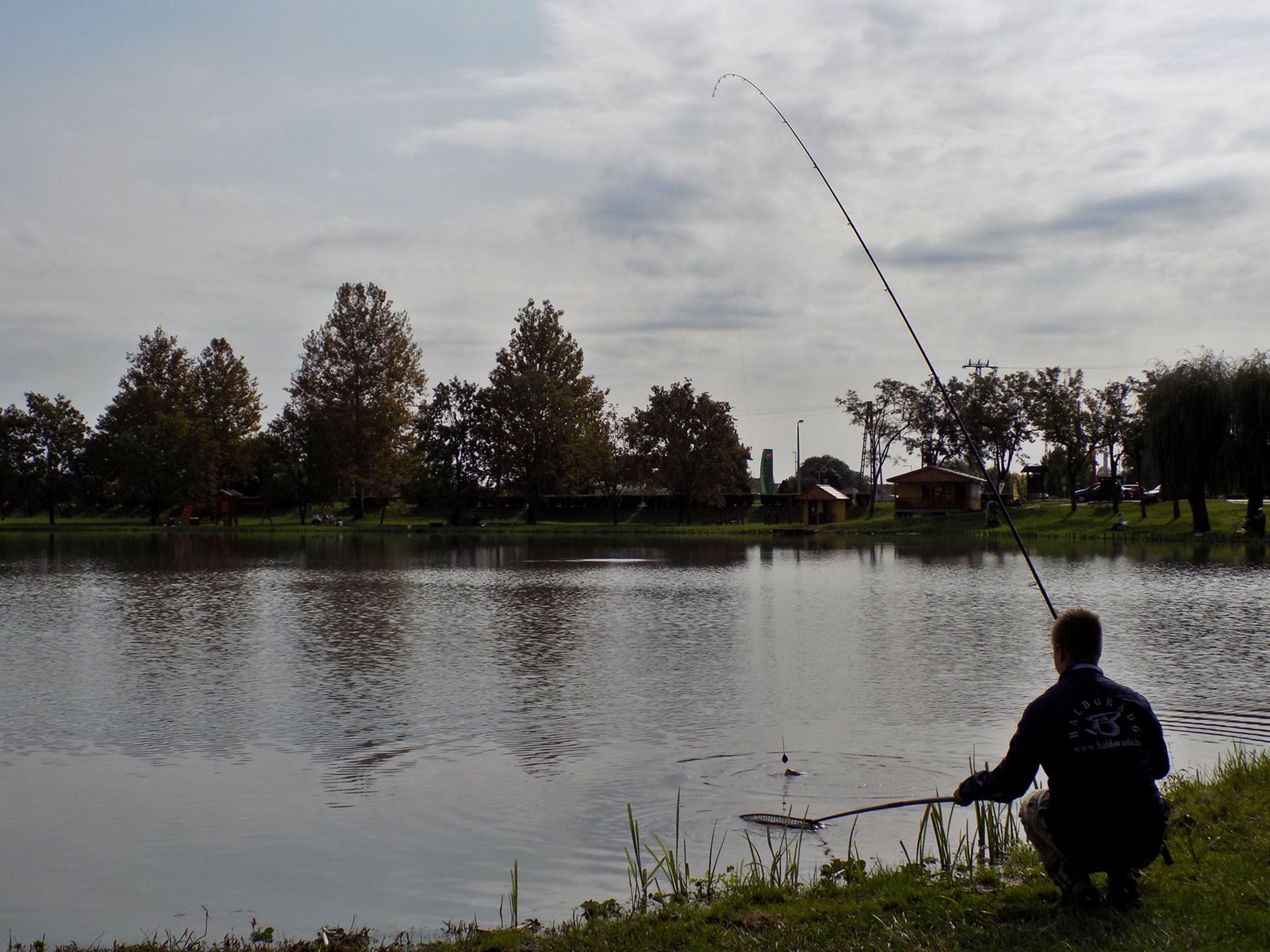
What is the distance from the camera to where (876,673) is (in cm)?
1814

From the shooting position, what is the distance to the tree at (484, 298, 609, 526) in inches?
3504

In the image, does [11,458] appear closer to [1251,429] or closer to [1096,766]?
[1251,429]

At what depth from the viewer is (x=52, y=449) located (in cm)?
9369

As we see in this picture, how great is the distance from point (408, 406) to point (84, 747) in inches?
3236

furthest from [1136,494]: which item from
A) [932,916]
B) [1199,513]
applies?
[932,916]

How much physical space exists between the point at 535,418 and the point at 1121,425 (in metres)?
42.2

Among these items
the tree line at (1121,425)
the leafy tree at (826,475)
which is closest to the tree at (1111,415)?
the tree line at (1121,425)

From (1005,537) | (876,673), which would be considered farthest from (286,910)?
(1005,537)

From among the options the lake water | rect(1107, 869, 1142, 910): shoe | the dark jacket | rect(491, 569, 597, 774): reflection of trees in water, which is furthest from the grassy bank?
rect(491, 569, 597, 774): reflection of trees in water

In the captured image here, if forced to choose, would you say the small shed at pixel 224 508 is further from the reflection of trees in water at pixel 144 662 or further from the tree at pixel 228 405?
the reflection of trees in water at pixel 144 662

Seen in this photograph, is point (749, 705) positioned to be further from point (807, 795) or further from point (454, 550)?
point (454, 550)

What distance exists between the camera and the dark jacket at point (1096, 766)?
569cm

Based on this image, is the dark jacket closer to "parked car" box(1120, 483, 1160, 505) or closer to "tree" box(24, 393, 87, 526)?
"parked car" box(1120, 483, 1160, 505)

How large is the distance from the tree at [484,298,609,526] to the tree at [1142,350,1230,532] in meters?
45.2
